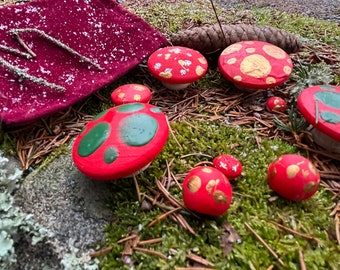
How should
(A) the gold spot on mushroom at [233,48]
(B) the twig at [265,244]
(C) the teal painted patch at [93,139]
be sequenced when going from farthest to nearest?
(A) the gold spot on mushroom at [233,48] → (C) the teal painted patch at [93,139] → (B) the twig at [265,244]

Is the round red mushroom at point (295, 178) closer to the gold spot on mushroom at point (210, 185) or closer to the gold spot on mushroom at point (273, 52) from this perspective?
the gold spot on mushroom at point (210, 185)

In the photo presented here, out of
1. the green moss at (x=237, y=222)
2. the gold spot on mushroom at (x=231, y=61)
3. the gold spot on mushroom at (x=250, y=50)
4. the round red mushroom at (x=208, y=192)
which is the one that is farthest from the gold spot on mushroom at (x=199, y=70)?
the round red mushroom at (x=208, y=192)

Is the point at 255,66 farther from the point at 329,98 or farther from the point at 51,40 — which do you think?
the point at 51,40

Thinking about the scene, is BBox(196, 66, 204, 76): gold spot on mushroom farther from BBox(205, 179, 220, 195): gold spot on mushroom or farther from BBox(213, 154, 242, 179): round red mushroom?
BBox(205, 179, 220, 195): gold spot on mushroom

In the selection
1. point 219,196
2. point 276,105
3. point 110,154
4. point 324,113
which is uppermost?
point 110,154

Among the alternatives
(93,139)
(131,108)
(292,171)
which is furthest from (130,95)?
(292,171)

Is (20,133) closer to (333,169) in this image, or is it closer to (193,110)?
(193,110)

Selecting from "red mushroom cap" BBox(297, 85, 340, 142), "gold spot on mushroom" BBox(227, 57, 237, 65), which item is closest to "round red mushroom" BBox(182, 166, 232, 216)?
"red mushroom cap" BBox(297, 85, 340, 142)
